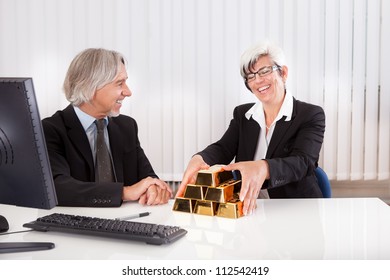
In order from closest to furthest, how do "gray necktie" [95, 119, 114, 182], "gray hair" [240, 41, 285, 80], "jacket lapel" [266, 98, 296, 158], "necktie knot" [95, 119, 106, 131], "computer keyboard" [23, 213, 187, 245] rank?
"computer keyboard" [23, 213, 187, 245] < "gray necktie" [95, 119, 114, 182] < "necktie knot" [95, 119, 106, 131] < "jacket lapel" [266, 98, 296, 158] < "gray hair" [240, 41, 285, 80]

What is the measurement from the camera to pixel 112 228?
1.50 m

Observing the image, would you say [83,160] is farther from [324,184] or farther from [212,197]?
[324,184]

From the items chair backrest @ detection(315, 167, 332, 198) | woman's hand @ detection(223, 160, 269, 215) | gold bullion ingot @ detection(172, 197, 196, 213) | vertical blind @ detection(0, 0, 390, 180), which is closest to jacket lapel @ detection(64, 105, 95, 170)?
gold bullion ingot @ detection(172, 197, 196, 213)

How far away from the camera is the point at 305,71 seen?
366 cm

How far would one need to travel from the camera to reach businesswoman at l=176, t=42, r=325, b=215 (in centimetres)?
254

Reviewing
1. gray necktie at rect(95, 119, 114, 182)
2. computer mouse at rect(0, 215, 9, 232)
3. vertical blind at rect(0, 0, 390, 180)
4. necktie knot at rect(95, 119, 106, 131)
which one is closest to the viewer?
computer mouse at rect(0, 215, 9, 232)

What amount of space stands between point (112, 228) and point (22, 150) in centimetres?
35

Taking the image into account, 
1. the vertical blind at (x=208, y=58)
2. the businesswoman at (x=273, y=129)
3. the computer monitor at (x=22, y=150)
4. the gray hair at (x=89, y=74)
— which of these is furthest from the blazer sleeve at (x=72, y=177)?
the vertical blind at (x=208, y=58)

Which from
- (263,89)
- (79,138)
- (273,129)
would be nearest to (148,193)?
(79,138)

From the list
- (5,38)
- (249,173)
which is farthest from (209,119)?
(249,173)

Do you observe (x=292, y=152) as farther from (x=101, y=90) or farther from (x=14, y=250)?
(x=14, y=250)

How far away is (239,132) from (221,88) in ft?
2.77

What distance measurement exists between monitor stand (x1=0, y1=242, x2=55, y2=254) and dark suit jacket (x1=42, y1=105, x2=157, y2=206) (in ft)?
1.89

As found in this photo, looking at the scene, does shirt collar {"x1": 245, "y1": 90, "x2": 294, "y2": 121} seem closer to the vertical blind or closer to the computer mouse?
the vertical blind
